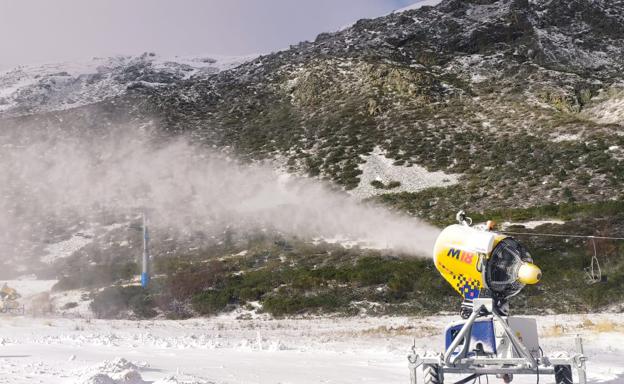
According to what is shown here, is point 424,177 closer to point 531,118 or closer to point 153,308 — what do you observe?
point 531,118

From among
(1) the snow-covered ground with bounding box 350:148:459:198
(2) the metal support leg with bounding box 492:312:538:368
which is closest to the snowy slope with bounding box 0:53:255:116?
(1) the snow-covered ground with bounding box 350:148:459:198

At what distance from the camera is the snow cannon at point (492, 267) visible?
21.6ft

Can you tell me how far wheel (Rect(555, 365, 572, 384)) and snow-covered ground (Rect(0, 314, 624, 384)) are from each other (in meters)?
2.19

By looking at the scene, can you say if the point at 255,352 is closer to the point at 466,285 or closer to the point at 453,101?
the point at 466,285

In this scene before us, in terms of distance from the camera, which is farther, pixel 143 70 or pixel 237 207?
pixel 143 70

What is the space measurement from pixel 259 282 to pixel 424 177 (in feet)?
80.6

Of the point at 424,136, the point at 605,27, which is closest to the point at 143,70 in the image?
the point at 424,136

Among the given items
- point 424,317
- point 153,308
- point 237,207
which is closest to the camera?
point 424,317

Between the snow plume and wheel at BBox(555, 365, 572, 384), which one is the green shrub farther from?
wheel at BBox(555, 365, 572, 384)

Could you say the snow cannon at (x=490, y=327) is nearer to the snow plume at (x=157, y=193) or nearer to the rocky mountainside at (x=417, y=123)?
the rocky mountainside at (x=417, y=123)


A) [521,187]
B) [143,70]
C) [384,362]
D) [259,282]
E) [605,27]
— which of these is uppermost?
[143,70]

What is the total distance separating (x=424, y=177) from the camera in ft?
155

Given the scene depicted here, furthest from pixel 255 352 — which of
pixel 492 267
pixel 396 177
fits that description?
pixel 396 177

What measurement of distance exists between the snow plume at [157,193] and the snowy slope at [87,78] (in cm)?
3628
